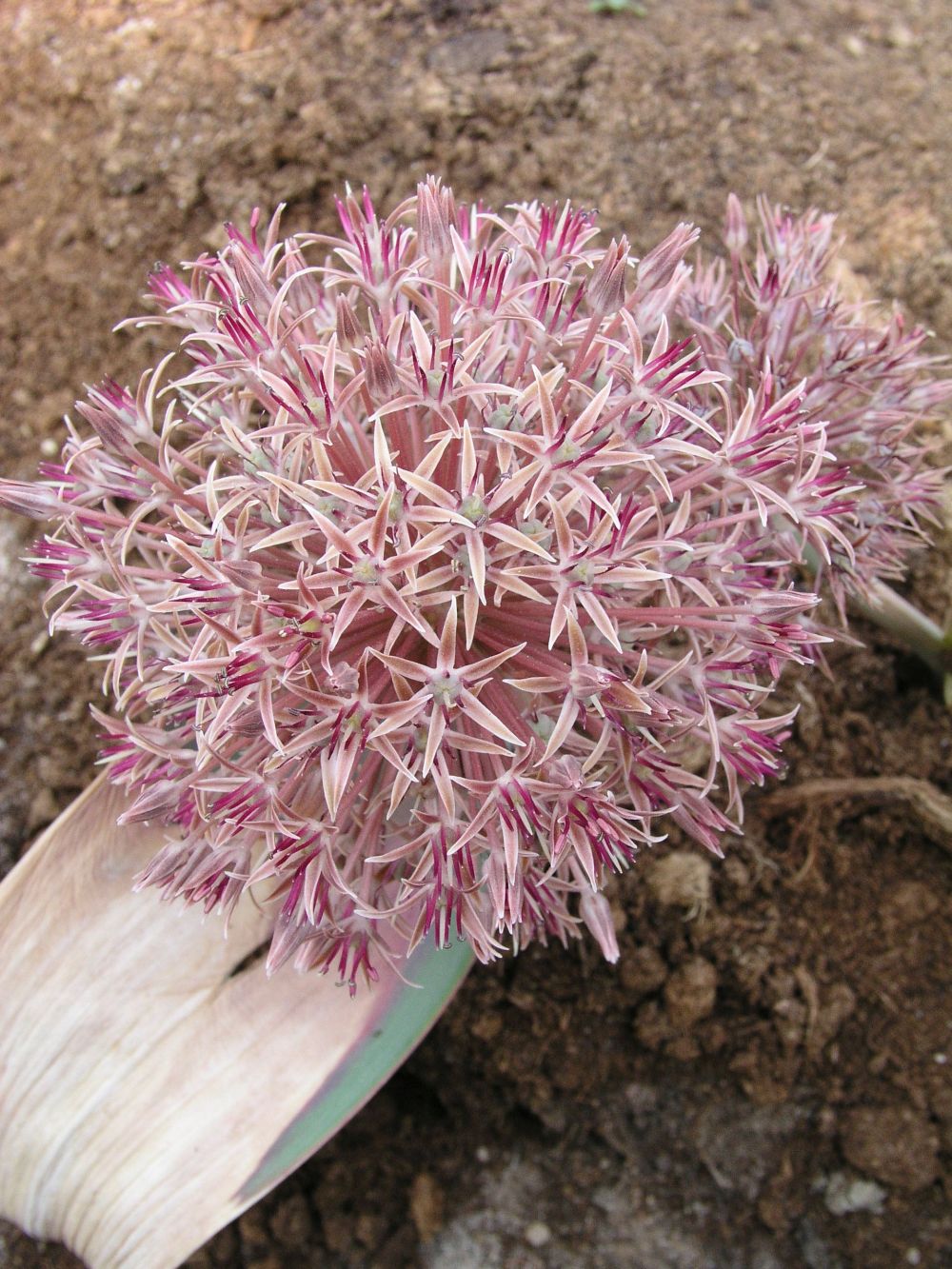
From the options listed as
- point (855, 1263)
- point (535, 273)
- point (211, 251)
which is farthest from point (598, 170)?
point (855, 1263)

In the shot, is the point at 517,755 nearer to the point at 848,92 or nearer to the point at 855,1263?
the point at 855,1263

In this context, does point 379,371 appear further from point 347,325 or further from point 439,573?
point 439,573

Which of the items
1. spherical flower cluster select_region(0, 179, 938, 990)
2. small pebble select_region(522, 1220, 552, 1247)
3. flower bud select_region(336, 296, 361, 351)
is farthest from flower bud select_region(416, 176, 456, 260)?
small pebble select_region(522, 1220, 552, 1247)

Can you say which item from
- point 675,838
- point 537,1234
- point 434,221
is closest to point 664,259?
point 434,221

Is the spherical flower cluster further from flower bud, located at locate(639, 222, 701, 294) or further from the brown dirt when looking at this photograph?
the brown dirt

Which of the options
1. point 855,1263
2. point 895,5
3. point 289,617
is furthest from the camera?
point 895,5

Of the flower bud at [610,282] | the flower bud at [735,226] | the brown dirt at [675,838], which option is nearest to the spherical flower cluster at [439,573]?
the flower bud at [610,282]
